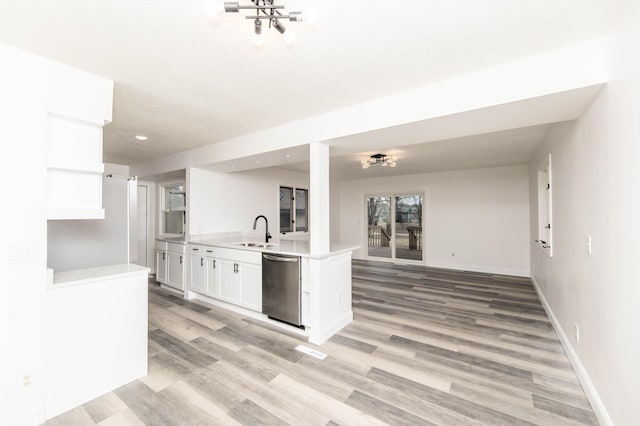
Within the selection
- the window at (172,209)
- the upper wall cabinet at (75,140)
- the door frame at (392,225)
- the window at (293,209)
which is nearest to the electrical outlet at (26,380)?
the upper wall cabinet at (75,140)

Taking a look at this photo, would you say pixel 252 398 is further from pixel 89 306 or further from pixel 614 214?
pixel 614 214

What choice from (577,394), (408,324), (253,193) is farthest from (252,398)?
(253,193)

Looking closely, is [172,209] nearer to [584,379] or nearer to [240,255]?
[240,255]

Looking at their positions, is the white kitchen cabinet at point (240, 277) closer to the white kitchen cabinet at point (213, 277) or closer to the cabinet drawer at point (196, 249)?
the white kitchen cabinet at point (213, 277)

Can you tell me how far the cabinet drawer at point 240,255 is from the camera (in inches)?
141

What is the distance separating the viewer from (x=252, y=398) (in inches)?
81.0

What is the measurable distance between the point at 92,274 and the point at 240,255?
1.75 metres

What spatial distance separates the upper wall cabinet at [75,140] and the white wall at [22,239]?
108mm

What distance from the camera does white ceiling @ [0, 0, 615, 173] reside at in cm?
149

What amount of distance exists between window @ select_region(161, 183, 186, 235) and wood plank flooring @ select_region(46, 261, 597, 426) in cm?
244

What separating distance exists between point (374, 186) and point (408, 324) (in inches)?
196

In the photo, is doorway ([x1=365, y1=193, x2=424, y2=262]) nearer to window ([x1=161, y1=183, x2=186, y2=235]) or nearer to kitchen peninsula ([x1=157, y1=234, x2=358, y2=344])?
kitchen peninsula ([x1=157, y1=234, x2=358, y2=344])

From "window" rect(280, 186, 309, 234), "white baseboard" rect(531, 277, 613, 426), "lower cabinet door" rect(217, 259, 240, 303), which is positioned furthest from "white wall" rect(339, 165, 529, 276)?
"lower cabinet door" rect(217, 259, 240, 303)

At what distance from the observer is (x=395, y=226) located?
24.8ft
